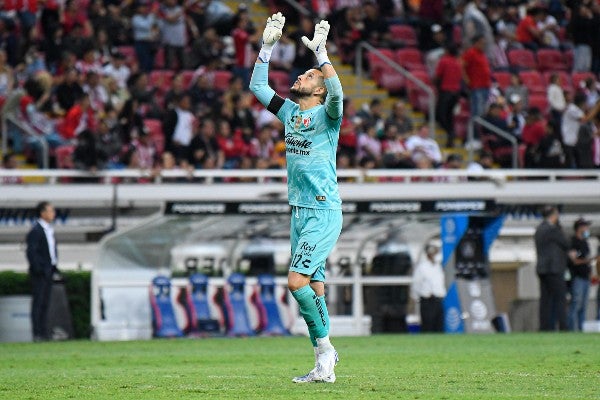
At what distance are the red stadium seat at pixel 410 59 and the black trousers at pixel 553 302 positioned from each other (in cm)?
828

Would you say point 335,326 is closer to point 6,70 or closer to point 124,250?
point 124,250

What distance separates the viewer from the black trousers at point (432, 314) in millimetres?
24031

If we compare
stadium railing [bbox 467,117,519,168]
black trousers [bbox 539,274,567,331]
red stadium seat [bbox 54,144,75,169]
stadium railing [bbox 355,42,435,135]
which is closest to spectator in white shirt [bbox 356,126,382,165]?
stadium railing [bbox 355,42,435,135]

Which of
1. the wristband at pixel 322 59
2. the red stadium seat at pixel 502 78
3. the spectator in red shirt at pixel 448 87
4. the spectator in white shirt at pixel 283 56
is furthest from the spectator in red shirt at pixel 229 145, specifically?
the wristband at pixel 322 59

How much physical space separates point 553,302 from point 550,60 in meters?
10.3

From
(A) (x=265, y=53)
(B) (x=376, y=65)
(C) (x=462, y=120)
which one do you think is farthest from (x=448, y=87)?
(A) (x=265, y=53)

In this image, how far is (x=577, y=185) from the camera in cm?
2664

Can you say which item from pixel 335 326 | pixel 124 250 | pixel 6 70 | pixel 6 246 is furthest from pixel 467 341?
pixel 6 70

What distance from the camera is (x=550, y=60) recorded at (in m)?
33.2

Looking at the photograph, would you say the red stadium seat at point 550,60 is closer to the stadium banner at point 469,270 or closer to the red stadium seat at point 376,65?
the red stadium seat at point 376,65

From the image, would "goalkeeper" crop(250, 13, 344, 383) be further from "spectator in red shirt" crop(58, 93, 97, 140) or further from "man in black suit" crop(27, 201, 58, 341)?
"spectator in red shirt" crop(58, 93, 97, 140)

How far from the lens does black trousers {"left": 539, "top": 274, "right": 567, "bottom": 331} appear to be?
2411 centimetres

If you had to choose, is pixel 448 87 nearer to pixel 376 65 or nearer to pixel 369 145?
pixel 376 65

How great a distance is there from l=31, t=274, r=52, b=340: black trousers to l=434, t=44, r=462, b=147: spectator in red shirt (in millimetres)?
10698
